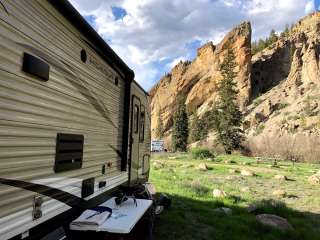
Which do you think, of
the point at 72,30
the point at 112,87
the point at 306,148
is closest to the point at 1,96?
the point at 72,30

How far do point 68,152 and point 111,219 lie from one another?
1293mm

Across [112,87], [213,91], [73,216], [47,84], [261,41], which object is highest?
[261,41]

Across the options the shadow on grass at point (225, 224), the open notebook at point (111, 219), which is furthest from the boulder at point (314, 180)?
the open notebook at point (111, 219)

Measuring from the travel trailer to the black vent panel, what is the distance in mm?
12

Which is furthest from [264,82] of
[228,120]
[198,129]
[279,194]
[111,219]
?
[111,219]

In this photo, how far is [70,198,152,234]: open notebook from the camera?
5.06 meters

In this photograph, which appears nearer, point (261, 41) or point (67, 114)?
point (67, 114)

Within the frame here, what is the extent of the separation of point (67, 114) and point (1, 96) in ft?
5.18

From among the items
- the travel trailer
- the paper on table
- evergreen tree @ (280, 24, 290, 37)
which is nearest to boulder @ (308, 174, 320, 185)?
the travel trailer

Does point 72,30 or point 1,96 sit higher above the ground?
point 72,30

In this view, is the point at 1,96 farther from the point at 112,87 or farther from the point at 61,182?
the point at 112,87

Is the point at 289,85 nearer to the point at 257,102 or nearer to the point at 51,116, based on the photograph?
the point at 257,102

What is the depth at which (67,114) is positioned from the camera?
4.96 metres

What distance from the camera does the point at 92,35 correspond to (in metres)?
5.76
